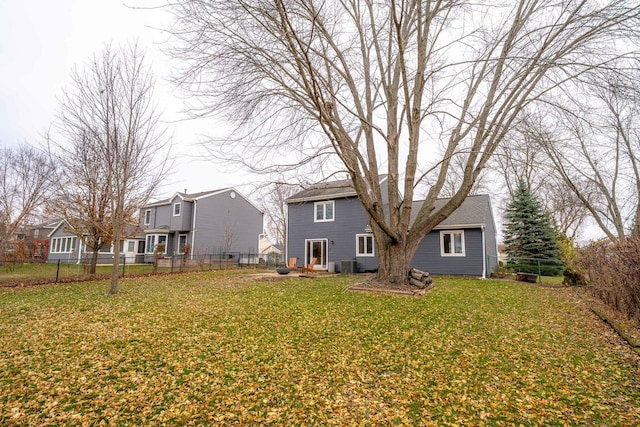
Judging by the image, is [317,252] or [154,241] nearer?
[317,252]

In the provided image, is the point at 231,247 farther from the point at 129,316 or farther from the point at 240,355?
the point at 240,355

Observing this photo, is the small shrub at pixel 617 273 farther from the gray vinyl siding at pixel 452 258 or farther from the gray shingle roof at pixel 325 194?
the gray shingle roof at pixel 325 194

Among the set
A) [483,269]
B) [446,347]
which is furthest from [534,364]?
[483,269]

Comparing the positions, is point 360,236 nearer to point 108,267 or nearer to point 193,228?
point 193,228

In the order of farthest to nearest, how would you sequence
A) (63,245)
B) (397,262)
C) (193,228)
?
(63,245) → (193,228) → (397,262)

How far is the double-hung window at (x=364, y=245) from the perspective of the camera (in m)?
16.7

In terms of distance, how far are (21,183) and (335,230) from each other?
63.2ft

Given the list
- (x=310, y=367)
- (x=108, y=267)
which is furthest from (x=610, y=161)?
(x=108, y=267)

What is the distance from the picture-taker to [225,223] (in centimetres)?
2600

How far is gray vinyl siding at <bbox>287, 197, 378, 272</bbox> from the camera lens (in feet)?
55.6

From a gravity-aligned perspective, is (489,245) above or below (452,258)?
above

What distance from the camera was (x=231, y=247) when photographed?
84.4 feet

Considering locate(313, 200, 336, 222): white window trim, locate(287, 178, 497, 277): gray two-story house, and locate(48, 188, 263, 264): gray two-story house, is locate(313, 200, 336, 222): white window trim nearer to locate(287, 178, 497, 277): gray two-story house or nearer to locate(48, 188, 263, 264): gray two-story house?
locate(287, 178, 497, 277): gray two-story house

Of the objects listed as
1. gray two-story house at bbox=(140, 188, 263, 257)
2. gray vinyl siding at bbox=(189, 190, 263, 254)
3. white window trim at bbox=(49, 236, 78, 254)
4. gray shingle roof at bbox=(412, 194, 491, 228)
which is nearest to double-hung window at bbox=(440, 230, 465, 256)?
gray shingle roof at bbox=(412, 194, 491, 228)
